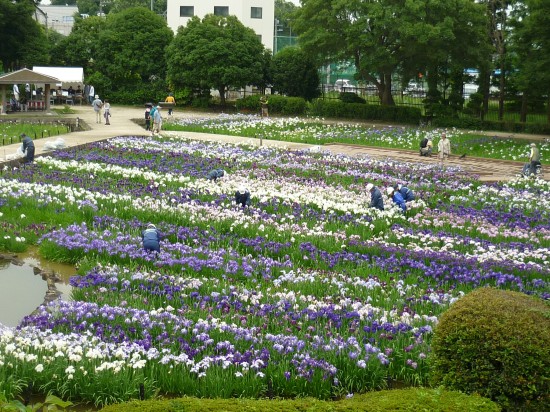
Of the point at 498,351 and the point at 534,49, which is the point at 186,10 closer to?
the point at 534,49

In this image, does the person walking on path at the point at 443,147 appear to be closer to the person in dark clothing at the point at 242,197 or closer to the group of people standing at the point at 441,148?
the group of people standing at the point at 441,148

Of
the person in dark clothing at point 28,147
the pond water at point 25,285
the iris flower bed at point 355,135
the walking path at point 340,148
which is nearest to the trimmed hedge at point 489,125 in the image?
the walking path at point 340,148

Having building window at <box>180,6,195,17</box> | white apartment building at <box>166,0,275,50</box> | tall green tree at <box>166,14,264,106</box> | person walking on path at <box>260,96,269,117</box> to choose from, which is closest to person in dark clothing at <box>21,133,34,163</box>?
person walking on path at <box>260,96,269,117</box>

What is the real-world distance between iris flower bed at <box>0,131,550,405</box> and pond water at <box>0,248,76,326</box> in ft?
0.89

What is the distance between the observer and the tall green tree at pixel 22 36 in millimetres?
48469

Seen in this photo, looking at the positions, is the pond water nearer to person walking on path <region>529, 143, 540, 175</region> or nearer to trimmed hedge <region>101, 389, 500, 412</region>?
trimmed hedge <region>101, 389, 500, 412</region>

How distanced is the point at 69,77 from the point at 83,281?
42.8 m

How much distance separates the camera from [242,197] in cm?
1539

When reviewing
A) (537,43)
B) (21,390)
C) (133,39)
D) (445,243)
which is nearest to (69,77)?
(133,39)

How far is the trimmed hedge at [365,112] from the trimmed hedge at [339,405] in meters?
36.5

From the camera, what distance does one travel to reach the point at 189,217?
45.8 ft

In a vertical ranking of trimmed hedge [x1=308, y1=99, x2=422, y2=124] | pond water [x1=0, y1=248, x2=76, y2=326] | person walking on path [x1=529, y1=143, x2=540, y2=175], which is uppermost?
trimmed hedge [x1=308, y1=99, x2=422, y2=124]

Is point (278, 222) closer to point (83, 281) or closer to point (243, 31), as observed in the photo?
point (83, 281)

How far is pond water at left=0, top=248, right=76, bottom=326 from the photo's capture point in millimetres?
9766
